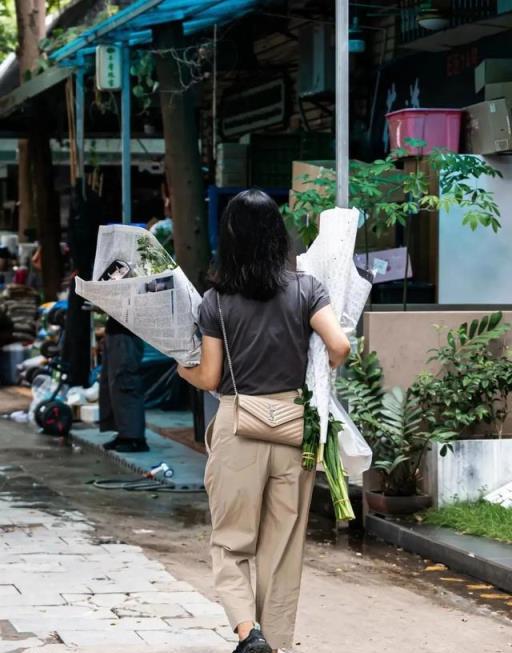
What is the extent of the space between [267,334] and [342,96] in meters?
2.75

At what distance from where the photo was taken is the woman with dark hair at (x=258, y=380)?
5262 mm

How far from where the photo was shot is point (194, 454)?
12.6 metres

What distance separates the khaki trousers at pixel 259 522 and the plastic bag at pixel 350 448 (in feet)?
0.83

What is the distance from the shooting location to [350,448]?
219 inches

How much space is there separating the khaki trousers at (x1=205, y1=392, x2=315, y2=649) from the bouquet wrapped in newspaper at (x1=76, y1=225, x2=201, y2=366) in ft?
0.98

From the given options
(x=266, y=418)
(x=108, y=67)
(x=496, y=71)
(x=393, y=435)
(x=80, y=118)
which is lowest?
(x=393, y=435)

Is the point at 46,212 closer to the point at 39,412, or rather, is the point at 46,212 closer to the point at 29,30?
the point at 29,30

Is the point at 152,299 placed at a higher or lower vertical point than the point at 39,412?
higher

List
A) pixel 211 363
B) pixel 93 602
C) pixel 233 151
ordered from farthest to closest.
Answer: pixel 233 151 → pixel 93 602 → pixel 211 363

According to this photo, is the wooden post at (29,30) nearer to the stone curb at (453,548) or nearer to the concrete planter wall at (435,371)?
the concrete planter wall at (435,371)

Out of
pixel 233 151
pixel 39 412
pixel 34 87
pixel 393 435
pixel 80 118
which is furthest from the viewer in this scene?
pixel 233 151

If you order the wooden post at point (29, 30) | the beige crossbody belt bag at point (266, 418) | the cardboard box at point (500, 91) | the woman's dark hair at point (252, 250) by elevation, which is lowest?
the beige crossbody belt bag at point (266, 418)

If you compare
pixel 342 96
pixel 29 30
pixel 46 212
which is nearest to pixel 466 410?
pixel 342 96

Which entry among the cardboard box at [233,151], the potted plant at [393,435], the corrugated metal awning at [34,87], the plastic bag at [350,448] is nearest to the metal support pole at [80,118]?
the corrugated metal awning at [34,87]
